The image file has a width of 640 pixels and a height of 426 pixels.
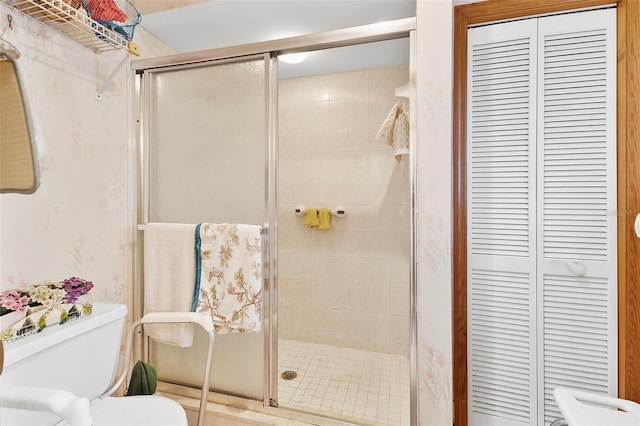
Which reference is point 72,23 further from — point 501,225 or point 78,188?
point 501,225

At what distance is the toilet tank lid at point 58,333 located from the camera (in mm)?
857

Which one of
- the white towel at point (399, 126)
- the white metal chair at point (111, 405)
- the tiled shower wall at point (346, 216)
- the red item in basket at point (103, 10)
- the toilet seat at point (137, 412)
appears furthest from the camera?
the tiled shower wall at point (346, 216)

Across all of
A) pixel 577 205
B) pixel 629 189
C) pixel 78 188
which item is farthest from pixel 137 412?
pixel 629 189

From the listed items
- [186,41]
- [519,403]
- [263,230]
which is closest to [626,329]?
[519,403]

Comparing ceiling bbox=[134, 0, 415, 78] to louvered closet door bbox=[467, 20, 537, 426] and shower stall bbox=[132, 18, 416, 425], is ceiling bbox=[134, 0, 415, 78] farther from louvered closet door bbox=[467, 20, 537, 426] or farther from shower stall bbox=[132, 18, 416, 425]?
louvered closet door bbox=[467, 20, 537, 426]

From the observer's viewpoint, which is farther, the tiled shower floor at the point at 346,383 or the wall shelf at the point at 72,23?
the tiled shower floor at the point at 346,383

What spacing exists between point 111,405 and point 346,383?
1.24 metres

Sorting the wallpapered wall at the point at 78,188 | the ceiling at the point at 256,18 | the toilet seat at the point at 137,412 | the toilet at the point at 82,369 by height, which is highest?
the ceiling at the point at 256,18

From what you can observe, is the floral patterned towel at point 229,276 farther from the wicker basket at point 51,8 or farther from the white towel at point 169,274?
the wicker basket at point 51,8

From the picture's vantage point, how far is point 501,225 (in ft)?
4.69

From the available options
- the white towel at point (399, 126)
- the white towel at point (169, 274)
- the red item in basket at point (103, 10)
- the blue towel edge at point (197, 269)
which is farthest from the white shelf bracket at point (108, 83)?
the white towel at point (399, 126)

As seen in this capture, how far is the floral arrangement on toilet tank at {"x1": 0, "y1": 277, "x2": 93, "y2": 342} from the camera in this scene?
93cm

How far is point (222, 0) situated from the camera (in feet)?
5.07

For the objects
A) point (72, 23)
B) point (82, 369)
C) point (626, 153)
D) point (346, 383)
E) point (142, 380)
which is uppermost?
point (72, 23)
